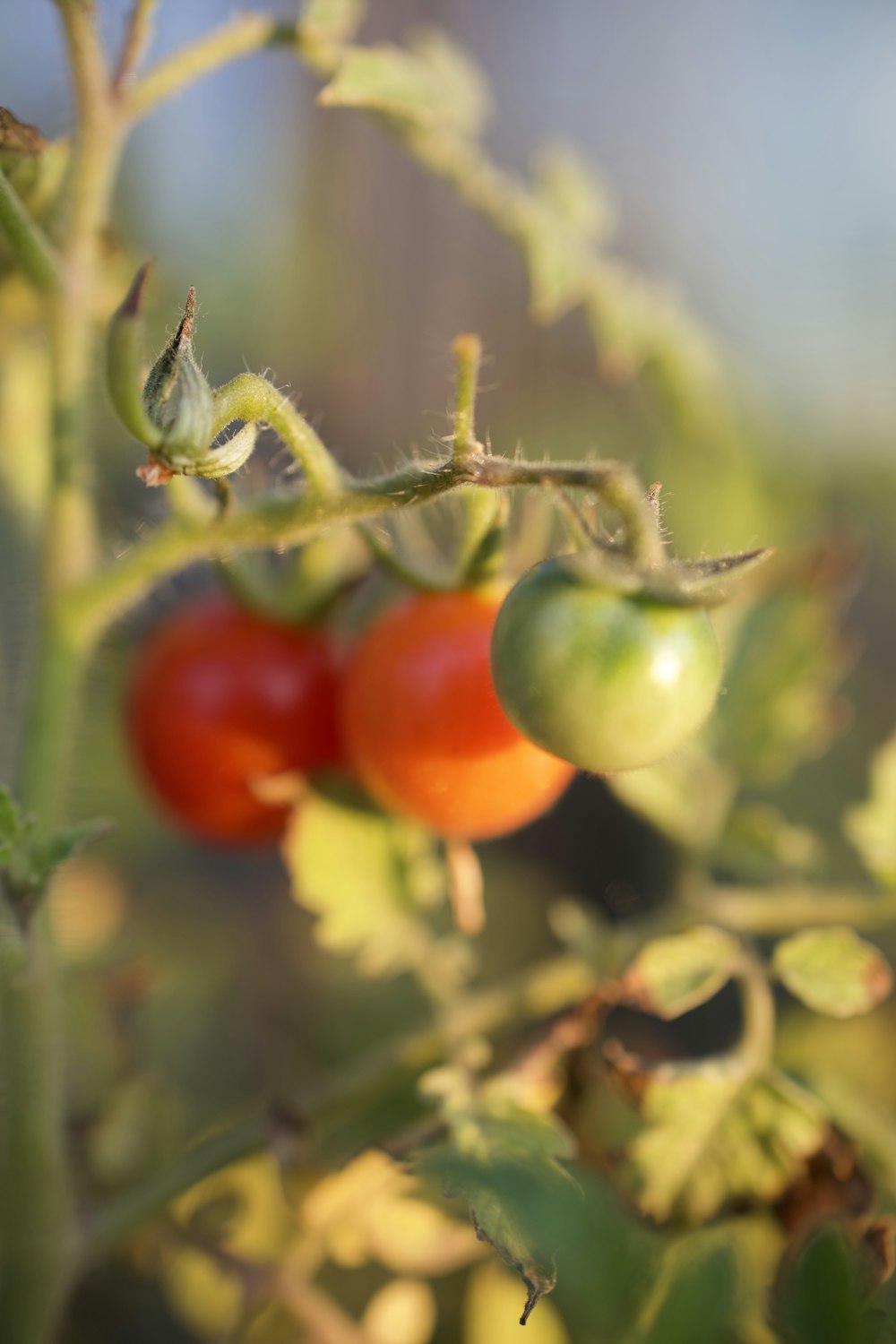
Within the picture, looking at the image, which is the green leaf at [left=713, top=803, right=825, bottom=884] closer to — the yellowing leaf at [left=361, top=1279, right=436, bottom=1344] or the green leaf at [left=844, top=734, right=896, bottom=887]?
the green leaf at [left=844, top=734, right=896, bottom=887]

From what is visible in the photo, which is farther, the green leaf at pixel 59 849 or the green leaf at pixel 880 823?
the green leaf at pixel 880 823

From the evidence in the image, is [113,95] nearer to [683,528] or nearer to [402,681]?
[402,681]

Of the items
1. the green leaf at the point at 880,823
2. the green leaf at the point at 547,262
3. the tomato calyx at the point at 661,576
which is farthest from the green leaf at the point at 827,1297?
the green leaf at the point at 547,262

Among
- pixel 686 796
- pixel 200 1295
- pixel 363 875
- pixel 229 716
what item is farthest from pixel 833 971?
pixel 200 1295

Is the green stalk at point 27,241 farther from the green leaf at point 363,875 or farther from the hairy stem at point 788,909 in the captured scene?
the hairy stem at point 788,909

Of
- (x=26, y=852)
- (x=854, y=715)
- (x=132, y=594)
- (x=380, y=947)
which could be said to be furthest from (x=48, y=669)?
(x=854, y=715)

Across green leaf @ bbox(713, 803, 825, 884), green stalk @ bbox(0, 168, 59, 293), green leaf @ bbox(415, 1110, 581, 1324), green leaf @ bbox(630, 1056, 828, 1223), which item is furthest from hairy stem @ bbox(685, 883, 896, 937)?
green stalk @ bbox(0, 168, 59, 293)

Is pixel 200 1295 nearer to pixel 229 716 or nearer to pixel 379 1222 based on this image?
pixel 379 1222
